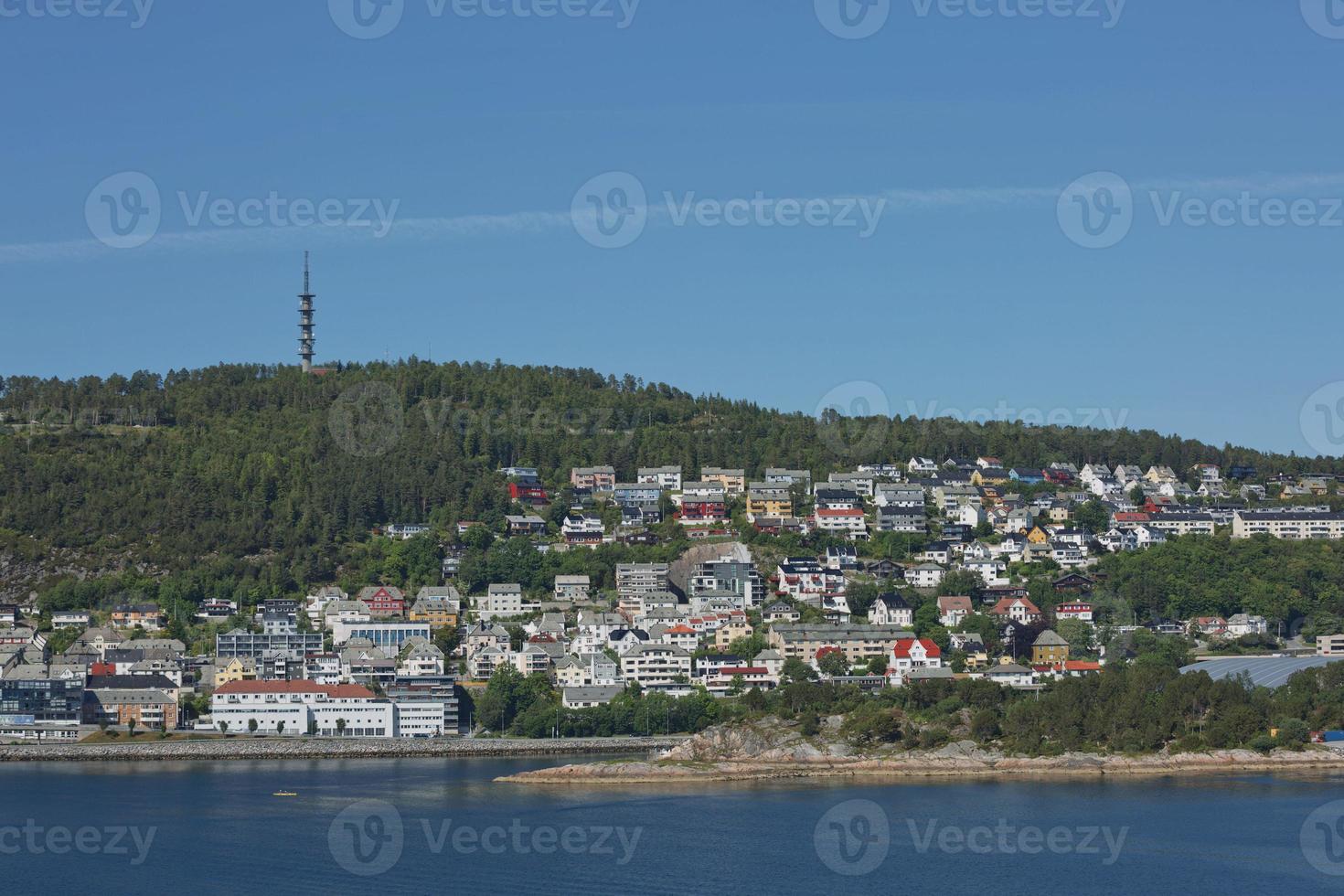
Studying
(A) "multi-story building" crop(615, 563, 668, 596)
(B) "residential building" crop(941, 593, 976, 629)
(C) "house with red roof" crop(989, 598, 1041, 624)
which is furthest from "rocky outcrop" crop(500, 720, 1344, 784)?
(A) "multi-story building" crop(615, 563, 668, 596)

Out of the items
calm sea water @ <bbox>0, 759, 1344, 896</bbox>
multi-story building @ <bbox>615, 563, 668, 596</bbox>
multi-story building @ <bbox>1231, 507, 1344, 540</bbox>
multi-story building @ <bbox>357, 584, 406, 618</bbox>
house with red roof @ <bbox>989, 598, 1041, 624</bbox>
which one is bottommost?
calm sea water @ <bbox>0, 759, 1344, 896</bbox>

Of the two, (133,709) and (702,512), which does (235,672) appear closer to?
(133,709)

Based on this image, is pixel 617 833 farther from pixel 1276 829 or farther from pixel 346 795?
pixel 1276 829

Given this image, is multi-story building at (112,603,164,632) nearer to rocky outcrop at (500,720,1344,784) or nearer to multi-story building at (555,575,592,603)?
multi-story building at (555,575,592,603)

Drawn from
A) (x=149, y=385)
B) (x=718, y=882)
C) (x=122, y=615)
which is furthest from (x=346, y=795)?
(x=149, y=385)

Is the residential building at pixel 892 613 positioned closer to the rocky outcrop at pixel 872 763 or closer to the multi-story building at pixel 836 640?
the multi-story building at pixel 836 640

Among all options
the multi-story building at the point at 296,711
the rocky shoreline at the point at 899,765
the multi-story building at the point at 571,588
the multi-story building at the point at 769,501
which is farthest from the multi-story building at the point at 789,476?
the rocky shoreline at the point at 899,765
